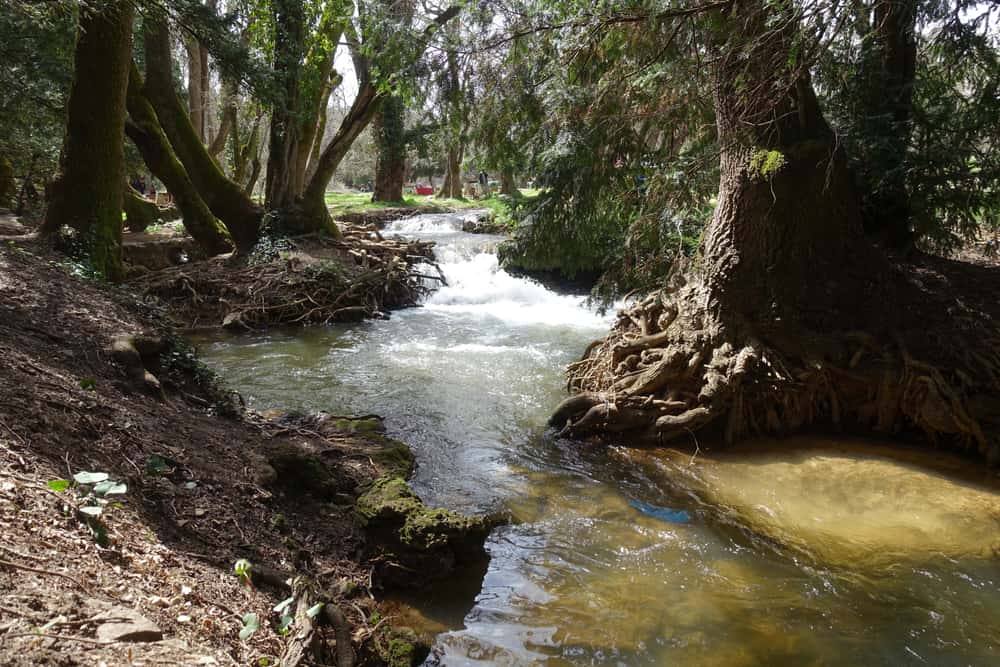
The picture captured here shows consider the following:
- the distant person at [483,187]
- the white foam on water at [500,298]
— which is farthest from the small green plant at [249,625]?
the distant person at [483,187]

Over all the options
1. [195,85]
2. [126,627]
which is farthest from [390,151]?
[126,627]

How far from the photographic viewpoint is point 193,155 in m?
13.9

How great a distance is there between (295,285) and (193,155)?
13.4ft

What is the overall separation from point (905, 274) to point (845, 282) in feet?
2.97

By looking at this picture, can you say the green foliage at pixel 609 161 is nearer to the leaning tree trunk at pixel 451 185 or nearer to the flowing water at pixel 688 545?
the flowing water at pixel 688 545

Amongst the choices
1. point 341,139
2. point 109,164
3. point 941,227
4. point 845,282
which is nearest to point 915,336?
point 845,282

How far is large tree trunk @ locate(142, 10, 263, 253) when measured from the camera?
13.0m

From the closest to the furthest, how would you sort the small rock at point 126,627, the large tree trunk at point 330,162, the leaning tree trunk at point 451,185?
1. the small rock at point 126,627
2. the large tree trunk at point 330,162
3. the leaning tree trunk at point 451,185

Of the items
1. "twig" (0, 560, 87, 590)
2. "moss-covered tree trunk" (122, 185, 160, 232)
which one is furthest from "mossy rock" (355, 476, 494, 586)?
"moss-covered tree trunk" (122, 185, 160, 232)

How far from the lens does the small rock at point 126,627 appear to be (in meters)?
2.19

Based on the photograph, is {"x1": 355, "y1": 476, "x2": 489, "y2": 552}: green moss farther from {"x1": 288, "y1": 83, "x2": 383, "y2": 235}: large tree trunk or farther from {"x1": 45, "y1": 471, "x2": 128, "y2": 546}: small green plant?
{"x1": 288, "y1": 83, "x2": 383, "y2": 235}: large tree trunk

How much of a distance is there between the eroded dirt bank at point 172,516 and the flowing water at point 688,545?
558mm

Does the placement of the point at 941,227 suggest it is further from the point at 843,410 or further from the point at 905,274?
the point at 843,410

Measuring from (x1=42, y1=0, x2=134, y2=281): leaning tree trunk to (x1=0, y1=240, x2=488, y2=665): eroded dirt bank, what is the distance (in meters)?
2.44
